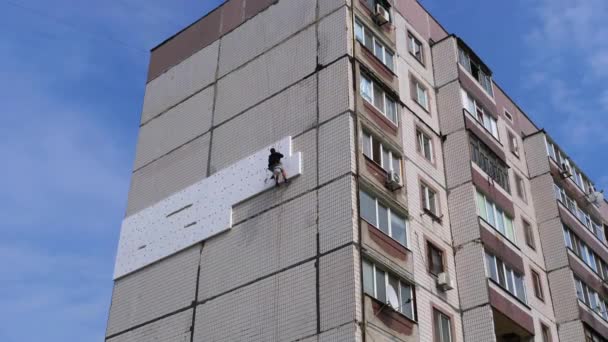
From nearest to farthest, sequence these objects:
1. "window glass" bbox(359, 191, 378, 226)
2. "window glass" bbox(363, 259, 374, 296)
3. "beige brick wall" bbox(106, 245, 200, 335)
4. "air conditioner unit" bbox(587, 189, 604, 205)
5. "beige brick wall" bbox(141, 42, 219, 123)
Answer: "window glass" bbox(363, 259, 374, 296) < "window glass" bbox(359, 191, 378, 226) < "beige brick wall" bbox(106, 245, 200, 335) < "beige brick wall" bbox(141, 42, 219, 123) < "air conditioner unit" bbox(587, 189, 604, 205)

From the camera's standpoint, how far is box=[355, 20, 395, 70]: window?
31750 mm

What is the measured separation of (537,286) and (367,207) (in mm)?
11553

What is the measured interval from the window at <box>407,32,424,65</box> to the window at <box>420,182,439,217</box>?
728 centimetres

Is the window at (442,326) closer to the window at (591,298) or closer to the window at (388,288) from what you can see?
the window at (388,288)

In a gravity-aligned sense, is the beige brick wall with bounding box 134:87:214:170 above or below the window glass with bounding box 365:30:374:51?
below

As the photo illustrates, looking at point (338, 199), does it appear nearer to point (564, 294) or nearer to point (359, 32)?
point (359, 32)

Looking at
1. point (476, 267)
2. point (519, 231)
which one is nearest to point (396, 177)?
point (476, 267)

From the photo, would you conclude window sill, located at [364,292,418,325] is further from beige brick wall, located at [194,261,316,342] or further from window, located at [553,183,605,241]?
window, located at [553,183,605,241]

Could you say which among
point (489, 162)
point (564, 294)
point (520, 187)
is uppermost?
point (520, 187)

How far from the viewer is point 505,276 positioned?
102 feet

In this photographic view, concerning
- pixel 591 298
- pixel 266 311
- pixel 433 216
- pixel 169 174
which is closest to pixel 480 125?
pixel 433 216

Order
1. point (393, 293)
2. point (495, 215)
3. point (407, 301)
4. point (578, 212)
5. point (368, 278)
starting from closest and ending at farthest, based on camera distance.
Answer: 1. point (368, 278)
2. point (393, 293)
3. point (407, 301)
4. point (495, 215)
5. point (578, 212)

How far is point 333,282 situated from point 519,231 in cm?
1317

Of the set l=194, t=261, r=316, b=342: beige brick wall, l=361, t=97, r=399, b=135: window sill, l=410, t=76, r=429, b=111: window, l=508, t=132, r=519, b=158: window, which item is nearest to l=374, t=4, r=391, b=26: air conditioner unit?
l=410, t=76, r=429, b=111: window
